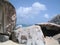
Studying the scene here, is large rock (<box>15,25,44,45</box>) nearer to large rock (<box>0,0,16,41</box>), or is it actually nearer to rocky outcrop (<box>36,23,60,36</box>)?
→ large rock (<box>0,0,16,41</box>)

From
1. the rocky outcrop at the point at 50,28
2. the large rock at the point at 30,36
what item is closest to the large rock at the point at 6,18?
the large rock at the point at 30,36

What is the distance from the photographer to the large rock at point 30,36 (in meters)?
5.91

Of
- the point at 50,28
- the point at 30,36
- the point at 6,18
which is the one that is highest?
the point at 6,18

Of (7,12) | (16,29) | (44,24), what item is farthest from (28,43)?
(44,24)

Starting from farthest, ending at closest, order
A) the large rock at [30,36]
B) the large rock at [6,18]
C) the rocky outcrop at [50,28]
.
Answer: the rocky outcrop at [50,28]
the large rock at [6,18]
the large rock at [30,36]

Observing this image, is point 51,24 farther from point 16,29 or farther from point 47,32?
point 16,29

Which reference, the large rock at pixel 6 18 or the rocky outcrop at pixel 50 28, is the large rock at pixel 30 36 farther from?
the rocky outcrop at pixel 50 28

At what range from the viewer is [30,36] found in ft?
20.0

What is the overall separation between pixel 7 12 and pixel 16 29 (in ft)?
2.48

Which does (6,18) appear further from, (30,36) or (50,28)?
(50,28)

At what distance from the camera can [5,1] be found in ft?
20.5

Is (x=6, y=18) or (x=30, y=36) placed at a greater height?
(x=6, y=18)

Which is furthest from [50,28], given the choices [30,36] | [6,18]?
[6,18]

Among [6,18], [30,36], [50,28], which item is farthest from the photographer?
[50,28]
